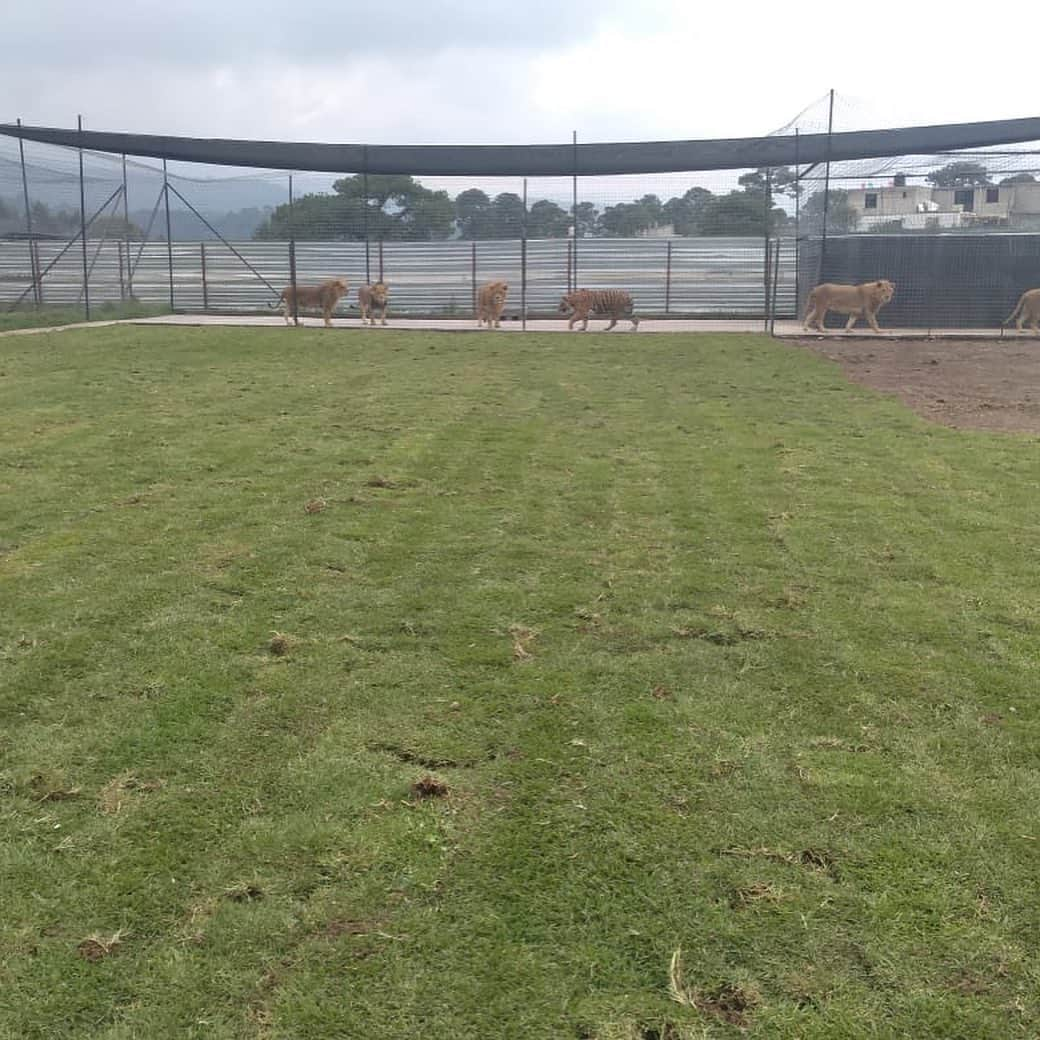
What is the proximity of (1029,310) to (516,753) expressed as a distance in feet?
58.0

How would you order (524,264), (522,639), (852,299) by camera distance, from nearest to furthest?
(522,639)
(852,299)
(524,264)

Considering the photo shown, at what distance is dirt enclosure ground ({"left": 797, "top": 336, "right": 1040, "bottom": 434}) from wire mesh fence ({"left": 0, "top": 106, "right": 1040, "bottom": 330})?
3.75m

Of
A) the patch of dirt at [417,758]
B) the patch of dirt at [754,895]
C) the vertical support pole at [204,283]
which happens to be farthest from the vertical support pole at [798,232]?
the patch of dirt at [754,895]

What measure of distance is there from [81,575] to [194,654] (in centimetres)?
113

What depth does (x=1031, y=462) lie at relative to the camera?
22.8 feet

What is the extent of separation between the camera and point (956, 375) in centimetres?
1201

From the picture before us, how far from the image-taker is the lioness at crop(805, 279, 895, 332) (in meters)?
17.6

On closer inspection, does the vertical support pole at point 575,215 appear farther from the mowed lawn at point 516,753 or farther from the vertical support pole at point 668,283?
the mowed lawn at point 516,753

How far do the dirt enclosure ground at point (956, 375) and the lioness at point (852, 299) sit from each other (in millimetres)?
1243

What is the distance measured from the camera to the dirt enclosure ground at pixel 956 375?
9.09m

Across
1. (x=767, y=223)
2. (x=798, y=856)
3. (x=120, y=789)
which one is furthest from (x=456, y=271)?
(x=798, y=856)

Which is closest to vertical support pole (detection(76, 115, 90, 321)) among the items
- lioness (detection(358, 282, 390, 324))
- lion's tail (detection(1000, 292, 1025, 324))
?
lioness (detection(358, 282, 390, 324))

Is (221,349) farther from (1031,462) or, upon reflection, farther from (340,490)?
(1031,462)

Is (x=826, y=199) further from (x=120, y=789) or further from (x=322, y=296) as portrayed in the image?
(x=120, y=789)
